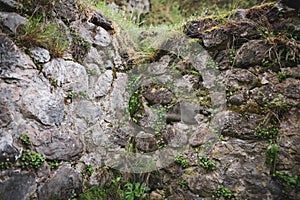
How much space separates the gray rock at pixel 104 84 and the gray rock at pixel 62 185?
0.75m

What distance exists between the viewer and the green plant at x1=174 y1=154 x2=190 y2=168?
2.07m

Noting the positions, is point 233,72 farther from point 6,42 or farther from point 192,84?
point 6,42

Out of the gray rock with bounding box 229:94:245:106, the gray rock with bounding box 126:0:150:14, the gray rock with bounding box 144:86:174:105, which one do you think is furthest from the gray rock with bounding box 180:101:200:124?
the gray rock with bounding box 126:0:150:14

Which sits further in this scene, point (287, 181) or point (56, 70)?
point (56, 70)

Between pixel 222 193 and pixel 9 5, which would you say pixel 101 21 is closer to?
pixel 9 5

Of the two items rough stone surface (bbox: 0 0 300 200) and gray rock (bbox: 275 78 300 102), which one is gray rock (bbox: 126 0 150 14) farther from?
gray rock (bbox: 275 78 300 102)

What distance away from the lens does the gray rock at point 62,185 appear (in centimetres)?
179

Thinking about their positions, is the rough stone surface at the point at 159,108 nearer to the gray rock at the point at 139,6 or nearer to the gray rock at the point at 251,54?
the gray rock at the point at 251,54

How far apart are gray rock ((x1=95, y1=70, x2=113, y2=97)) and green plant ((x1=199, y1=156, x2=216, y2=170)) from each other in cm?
111

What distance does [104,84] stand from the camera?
237 cm

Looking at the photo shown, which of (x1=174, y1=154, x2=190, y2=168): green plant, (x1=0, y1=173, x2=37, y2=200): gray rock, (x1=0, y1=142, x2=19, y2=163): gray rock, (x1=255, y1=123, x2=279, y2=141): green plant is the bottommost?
(x1=0, y1=173, x2=37, y2=200): gray rock

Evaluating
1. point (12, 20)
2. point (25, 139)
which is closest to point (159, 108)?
point (25, 139)

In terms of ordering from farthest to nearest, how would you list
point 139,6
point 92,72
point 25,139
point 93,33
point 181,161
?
point 139,6 → point 93,33 → point 92,72 → point 181,161 → point 25,139

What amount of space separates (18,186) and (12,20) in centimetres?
127
